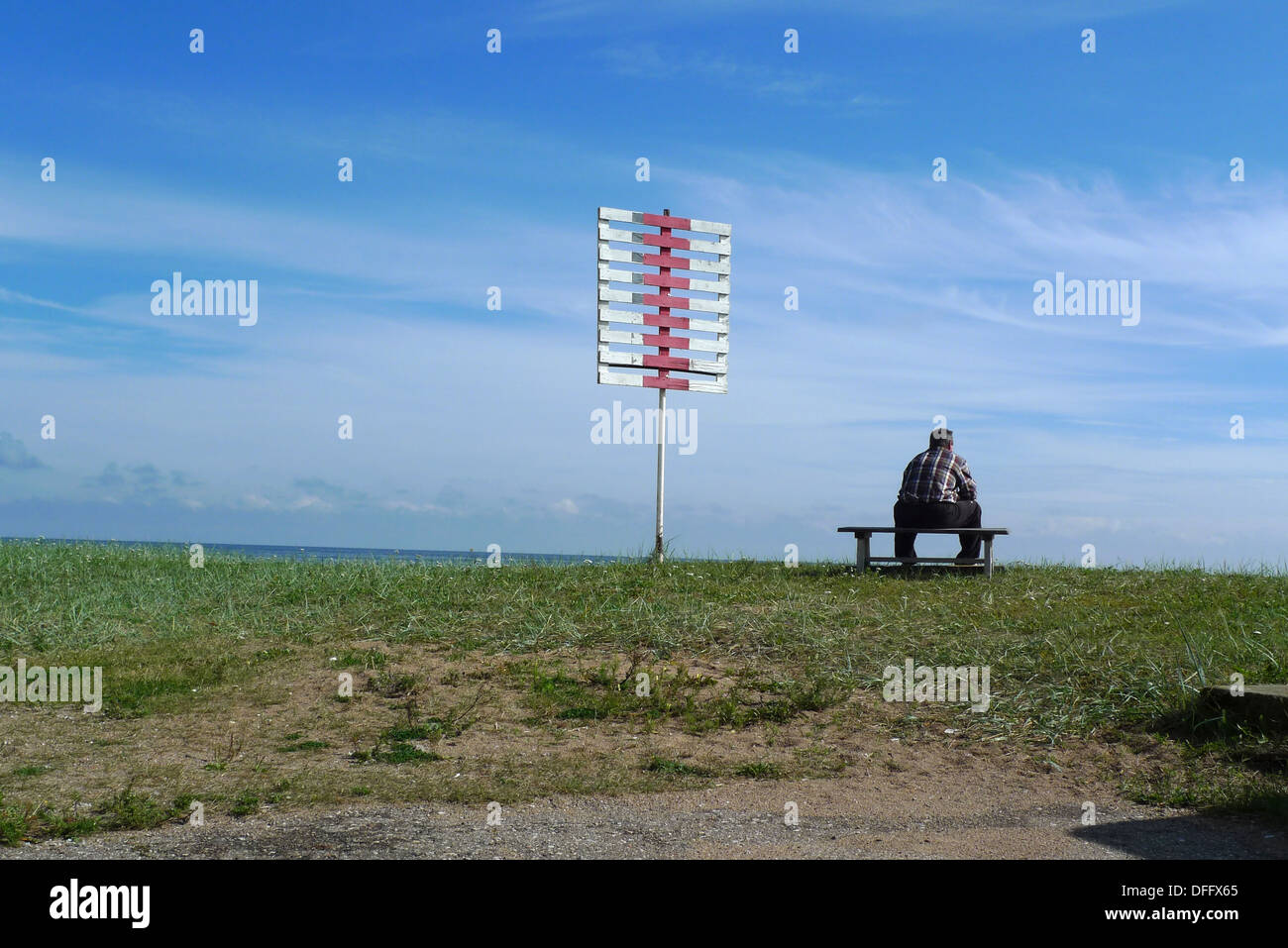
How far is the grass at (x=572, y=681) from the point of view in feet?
22.5

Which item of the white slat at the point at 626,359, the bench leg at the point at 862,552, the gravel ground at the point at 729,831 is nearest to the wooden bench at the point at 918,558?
the bench leg at the point at 862,552

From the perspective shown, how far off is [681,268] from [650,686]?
10536 mm

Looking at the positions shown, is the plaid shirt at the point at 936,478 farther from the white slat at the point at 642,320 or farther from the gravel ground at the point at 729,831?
the gravel ground at the point at 729,831

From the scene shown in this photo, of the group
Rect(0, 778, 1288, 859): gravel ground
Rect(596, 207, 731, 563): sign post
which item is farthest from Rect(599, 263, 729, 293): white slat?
Rect(0, 778, 1288, 859): gravel ground

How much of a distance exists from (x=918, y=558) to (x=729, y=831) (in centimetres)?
962

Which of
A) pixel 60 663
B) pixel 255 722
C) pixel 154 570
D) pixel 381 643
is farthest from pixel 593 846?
pixel 154 570

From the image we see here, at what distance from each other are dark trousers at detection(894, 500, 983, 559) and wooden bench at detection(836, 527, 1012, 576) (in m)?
0.16

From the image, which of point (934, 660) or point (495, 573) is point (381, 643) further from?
point (934, 660)

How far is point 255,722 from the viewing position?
8180mm

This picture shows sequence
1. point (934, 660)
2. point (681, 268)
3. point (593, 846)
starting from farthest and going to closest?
A: point (681, 268)
point (934, 660)
point (593, 846)

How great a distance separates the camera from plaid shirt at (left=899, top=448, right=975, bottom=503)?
14.4 meters

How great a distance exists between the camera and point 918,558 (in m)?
14.7

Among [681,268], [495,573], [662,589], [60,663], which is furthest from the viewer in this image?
[681,268]
